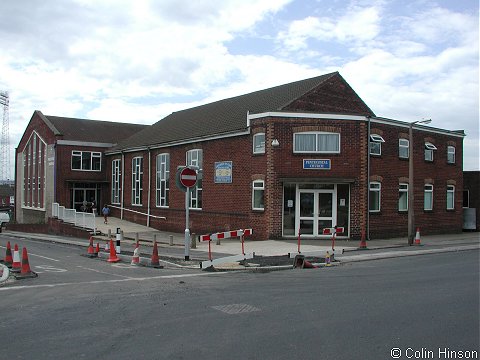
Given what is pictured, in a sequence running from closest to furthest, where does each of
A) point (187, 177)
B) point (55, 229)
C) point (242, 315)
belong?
1. point (242, 315)
2. point (187, 177)
3. point (55, 229)

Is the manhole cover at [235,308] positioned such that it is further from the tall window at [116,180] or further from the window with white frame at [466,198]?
the tall window at [116,180]

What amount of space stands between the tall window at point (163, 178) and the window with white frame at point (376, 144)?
13.0 m

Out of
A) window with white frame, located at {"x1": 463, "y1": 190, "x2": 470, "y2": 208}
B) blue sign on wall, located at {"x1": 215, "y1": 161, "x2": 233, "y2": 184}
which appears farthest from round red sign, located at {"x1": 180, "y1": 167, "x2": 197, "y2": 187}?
A: window with white frame, located at {"x1": 463, "y1": 190, "x2": 470, "y2": 208}

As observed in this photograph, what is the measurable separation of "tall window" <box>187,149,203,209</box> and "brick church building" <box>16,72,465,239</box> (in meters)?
0.07

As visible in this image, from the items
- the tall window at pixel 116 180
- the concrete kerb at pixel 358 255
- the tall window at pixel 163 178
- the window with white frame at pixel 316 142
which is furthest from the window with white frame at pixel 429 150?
the tall window at pixel 116 180

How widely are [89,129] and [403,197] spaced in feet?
90.8

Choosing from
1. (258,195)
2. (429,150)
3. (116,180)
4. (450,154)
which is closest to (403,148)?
(429,150)

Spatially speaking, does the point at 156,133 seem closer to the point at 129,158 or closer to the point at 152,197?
the point at 129,158

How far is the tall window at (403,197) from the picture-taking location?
25.6 metres

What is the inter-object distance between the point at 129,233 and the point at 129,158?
946 centimetres

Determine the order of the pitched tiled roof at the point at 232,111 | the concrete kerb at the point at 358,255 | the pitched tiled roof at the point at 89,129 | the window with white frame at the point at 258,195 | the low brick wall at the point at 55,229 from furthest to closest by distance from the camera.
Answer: the pitched tiled roof at the point at 89,129, the low brick wall at the point at 55,229, the pitched tiled roof at the point at 232,111, the window with white frame at the point at 258,195, the concrete kerb at the point at 358,255

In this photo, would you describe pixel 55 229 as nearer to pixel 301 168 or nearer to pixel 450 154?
pixel 301 168

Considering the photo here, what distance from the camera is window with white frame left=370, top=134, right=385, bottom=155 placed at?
23.9m

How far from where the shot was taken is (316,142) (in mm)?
22578
